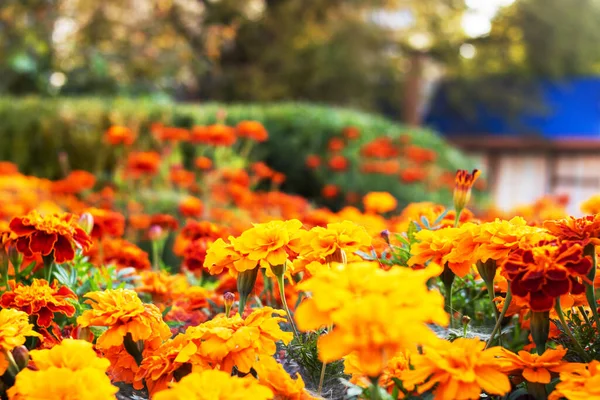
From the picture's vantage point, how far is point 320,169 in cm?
616

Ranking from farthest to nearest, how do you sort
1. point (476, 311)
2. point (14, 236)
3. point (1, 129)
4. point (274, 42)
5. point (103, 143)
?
point (274, 42) < point (1, 129) < point (103, 143) < point (476, 311) < point (14, 236)

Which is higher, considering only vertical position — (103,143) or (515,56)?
(515,56)

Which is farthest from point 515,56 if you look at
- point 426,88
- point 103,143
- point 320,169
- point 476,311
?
point 476,311

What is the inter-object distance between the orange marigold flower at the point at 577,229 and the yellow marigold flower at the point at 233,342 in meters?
0.44

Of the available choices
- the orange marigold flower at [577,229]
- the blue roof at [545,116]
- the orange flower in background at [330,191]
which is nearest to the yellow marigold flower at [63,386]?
the orange marigold flower at [577,229]

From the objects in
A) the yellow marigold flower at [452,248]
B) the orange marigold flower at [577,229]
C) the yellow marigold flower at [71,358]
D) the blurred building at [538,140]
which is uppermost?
the orange marigold flower at [577,229]

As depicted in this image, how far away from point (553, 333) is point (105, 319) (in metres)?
0.73

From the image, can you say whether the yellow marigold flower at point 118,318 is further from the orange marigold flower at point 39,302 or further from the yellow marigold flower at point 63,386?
the yellow marigold flower at point 63,386

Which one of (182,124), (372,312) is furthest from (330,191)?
(372,312)

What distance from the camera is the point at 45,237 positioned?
1243mm

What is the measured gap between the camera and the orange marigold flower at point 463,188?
147 cm

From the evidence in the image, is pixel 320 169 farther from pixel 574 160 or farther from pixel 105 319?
pixel 574 160

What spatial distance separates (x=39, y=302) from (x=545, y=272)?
769 millimetres

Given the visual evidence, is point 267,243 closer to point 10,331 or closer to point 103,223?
point 10,331
